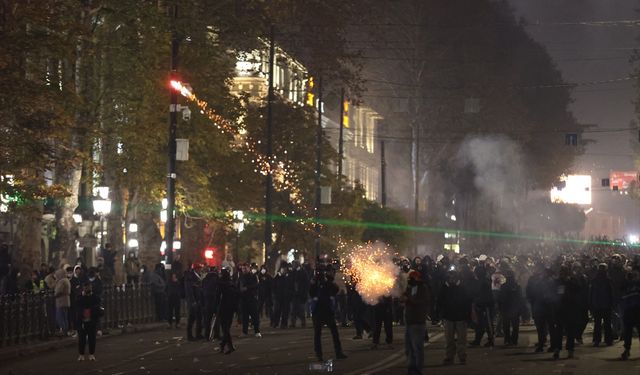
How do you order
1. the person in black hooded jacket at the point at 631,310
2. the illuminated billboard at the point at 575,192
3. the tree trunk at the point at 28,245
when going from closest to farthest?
the person in black hooded jacket at the point at 631,310
the tree trunk at the point at 28,245
the illuminated billboard at the point at 575,192

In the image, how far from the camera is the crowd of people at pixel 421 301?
24.8m

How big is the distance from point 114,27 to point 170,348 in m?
18.9

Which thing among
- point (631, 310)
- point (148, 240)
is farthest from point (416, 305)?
point (148, 240)

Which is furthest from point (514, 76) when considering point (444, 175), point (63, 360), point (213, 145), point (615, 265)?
point (63, 360)

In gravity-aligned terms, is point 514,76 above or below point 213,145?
above

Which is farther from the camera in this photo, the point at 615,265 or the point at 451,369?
the point at 615,265

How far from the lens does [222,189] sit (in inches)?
2190

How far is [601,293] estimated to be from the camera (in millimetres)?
28531

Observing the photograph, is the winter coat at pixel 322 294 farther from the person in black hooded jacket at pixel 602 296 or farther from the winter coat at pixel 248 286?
the winter coat at pixel 248 286

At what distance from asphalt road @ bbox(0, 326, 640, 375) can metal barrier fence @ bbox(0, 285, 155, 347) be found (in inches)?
38.2

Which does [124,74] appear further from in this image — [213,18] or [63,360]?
[63,360]

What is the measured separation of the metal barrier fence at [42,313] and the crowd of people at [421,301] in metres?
0.41

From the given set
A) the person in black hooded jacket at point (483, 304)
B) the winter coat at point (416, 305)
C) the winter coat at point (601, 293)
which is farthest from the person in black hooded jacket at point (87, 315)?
the winter coat at point (601, 293)

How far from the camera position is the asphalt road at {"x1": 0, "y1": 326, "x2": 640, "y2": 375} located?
75.7 ft
